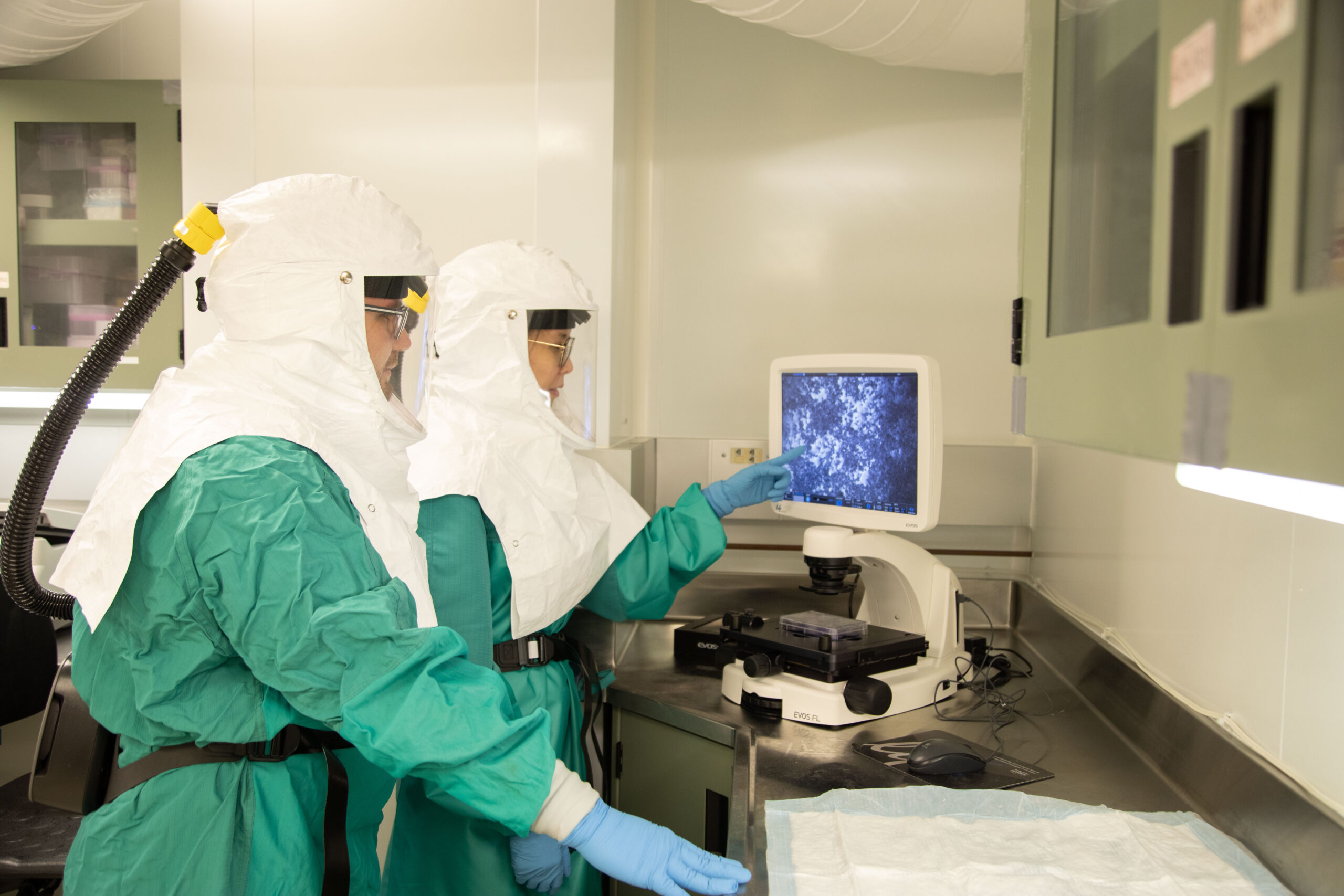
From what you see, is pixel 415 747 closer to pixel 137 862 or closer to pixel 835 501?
pixel 137 862

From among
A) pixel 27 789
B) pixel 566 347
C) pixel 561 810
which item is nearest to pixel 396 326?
pixel 566 347

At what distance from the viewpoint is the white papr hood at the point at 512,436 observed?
5.26ft

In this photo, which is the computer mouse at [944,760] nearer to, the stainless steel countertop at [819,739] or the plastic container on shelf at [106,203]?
the stainless steel countertop at [819,739]

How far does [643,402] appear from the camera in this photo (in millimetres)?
2594

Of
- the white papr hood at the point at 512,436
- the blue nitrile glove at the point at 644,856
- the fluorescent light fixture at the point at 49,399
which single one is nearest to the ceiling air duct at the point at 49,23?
the fluorescent light fixture at the point at 49,399

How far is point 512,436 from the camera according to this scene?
1699mm

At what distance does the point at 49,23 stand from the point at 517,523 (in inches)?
67.2

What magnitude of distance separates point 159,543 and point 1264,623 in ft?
4.50

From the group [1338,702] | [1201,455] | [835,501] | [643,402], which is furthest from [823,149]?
[1201,455]

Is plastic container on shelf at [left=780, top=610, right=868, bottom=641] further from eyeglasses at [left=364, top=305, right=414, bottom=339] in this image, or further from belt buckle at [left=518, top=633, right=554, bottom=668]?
eyeglasses at [left=364, top=305, right=414, bottom=339]

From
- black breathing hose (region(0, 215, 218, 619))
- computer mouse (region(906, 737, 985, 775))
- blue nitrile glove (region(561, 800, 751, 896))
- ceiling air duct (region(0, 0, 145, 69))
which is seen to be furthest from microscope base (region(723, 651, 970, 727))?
ceiling air duct (region(0, 0, 145, 69))

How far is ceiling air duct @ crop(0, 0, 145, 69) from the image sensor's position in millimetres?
2047

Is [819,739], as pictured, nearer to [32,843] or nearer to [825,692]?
[825,692]

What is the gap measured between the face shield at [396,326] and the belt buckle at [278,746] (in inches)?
19.5
